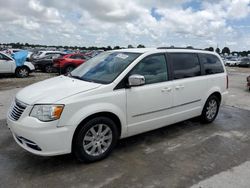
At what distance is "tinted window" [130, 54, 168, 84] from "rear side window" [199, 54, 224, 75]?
132 cm

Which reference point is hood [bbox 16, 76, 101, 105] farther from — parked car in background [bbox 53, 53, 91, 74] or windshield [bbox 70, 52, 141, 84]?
parked car in background [bbox 53, 53, 91, 74]

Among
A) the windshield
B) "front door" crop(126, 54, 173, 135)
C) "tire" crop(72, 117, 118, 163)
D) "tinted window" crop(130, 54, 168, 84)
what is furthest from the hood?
"tinted window" crop(130, 54, 168, 84)

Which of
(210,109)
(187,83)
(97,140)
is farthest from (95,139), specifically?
(210,109)

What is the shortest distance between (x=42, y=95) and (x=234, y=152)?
326 cm

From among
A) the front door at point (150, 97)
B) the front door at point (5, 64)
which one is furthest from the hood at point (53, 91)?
the front door at point (5, 64)

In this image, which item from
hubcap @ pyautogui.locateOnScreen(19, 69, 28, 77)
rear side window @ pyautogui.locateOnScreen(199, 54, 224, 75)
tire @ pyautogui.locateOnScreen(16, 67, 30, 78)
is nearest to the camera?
rear side window @ pyautogui.locateOnScreen(199, 54, 224, 75)

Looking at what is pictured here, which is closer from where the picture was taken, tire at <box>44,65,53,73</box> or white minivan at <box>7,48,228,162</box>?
white minivan at <box>7,48,228,162</box>

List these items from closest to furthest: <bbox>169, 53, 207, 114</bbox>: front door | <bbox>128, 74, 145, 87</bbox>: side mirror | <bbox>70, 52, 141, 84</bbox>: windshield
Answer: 1. <bbox>128, 74, 145, 87</bbox>: side mirror
2. <bbox>70, 52, 141, 84</bbox>: windshield
3. <bbox>169, 53, 207, 114</bbox>: front door

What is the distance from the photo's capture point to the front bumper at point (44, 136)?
135 inches

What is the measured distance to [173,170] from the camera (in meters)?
3.77

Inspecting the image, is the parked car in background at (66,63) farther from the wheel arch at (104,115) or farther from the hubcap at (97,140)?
the hubcap at (97,140)

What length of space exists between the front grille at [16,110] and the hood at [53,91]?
73 millimetres

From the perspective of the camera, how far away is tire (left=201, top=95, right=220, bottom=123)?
19.2 ft

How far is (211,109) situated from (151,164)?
269 centimetres
